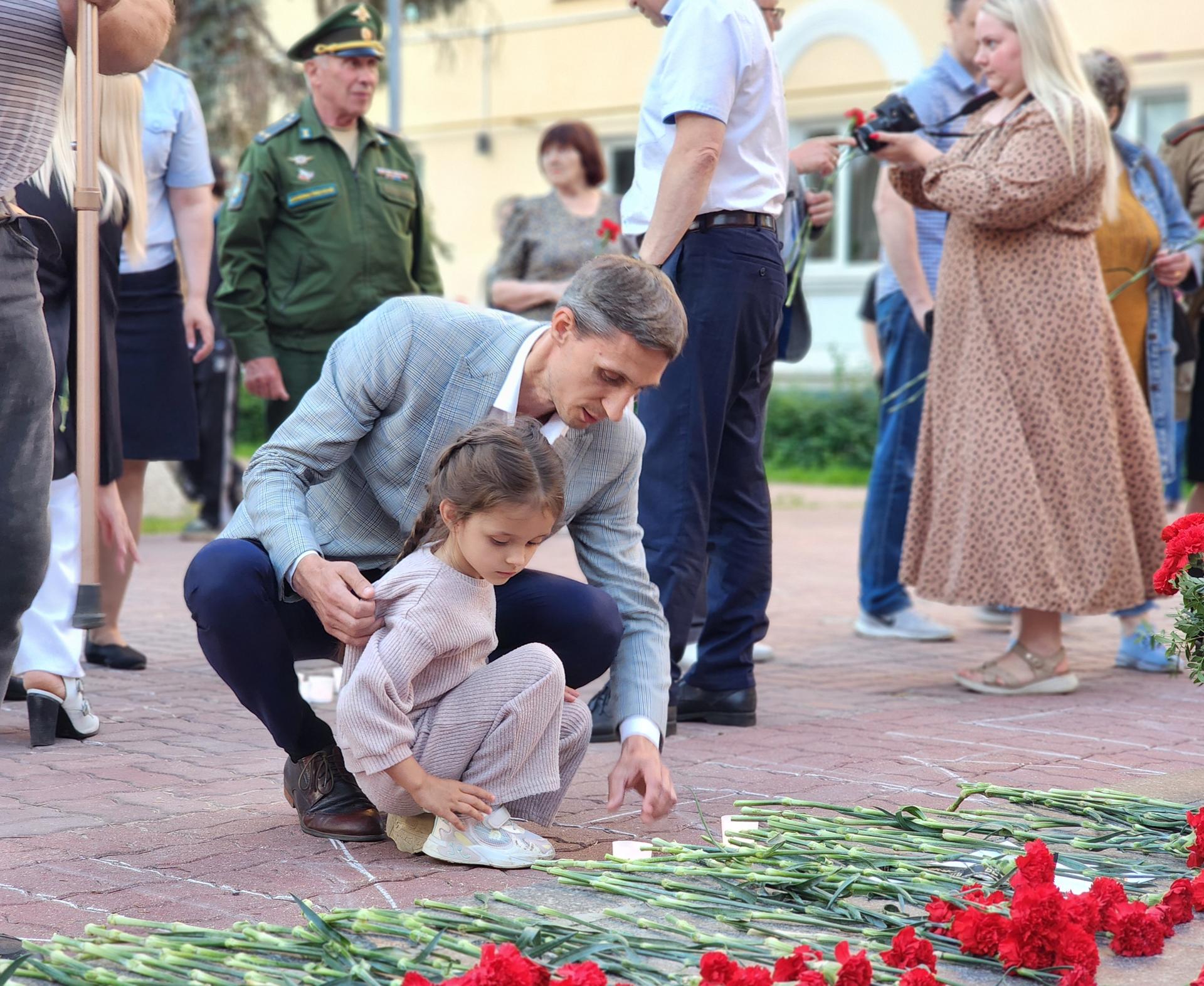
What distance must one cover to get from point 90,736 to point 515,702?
5.78 ft

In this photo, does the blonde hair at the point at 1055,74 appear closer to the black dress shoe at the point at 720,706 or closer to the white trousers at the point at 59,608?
the black dress shoe at the point at 720,706

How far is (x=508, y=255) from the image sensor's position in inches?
298

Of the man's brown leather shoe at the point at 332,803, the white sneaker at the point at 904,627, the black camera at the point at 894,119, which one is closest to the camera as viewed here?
the man's brown leather shoe at the point at 332,803

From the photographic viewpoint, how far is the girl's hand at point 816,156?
499 cm

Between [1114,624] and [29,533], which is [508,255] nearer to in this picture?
[1114,624]

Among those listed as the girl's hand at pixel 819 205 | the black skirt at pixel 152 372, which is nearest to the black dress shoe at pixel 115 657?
the black skirt at pixel 152 372

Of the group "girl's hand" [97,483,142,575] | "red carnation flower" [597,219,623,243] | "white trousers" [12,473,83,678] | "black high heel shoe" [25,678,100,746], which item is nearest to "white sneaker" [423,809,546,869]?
"white trousers" [12,473,83,678]

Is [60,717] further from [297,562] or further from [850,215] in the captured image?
[850,215]

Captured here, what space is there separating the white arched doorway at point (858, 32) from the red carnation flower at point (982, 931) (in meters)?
15.7

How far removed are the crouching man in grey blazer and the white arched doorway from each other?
47.8 feet

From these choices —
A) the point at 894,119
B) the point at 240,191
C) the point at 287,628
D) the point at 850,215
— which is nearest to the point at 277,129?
the point at 240,191

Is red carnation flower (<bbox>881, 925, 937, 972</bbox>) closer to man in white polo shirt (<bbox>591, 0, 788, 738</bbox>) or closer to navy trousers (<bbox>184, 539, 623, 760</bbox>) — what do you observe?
navy trousers (<bbox>184, 539, 623, 760</bbox>)

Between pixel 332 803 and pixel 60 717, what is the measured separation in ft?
4.30

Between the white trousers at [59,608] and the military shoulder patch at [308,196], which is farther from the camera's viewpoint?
the military shoulder patch at [308,196]
